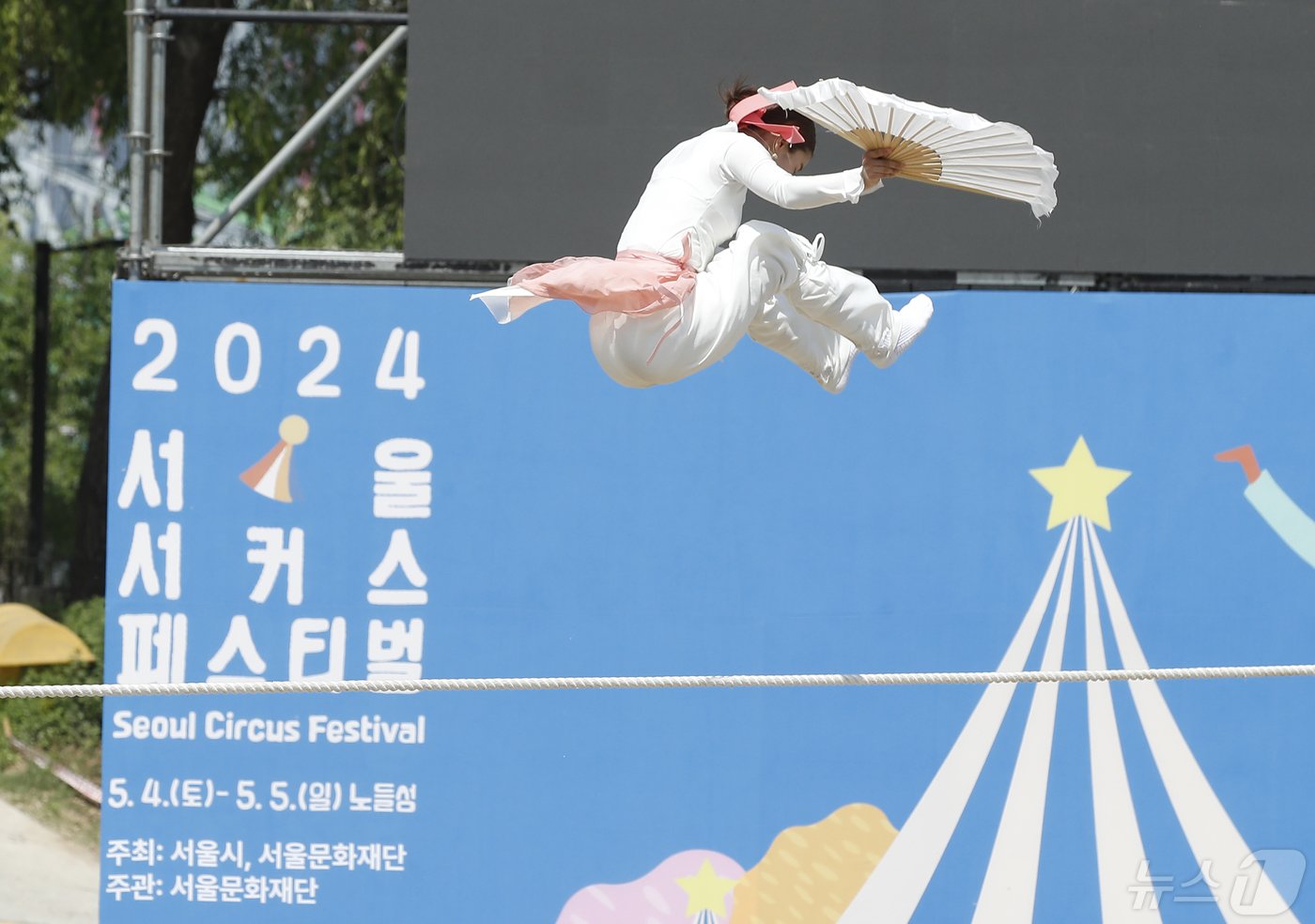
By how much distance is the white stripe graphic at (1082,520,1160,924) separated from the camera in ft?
16.9

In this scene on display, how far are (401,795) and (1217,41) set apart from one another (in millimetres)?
3314

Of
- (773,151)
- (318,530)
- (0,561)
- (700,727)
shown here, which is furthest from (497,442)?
(0,561)

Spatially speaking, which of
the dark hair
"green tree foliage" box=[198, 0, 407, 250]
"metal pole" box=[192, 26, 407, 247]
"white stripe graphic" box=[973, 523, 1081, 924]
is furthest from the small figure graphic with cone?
"green tree foliage" box=[198, 0, 407, 250]

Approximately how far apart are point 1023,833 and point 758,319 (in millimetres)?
2289

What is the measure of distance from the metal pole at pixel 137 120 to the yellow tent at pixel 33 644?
8.45 feet

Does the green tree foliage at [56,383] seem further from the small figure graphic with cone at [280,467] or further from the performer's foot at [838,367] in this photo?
the performer's foot at [838,367]

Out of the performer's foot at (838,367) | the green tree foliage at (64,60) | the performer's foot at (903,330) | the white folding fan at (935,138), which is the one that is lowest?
the performer's foot at (838,367)

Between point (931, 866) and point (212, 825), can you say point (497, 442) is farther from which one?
point (931, 866)

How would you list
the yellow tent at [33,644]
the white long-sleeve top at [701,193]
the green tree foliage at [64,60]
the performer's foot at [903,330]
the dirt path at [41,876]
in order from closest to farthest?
1. the white long-sleeve top at [701,193]
2. the performer's foot at [903,330]
3. the dirt path at [41,876]
4. the yellow tent at [33,644]
5. the green tree foliage at [64,60]

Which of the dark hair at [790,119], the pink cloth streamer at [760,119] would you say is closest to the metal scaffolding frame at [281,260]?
the dark hair at [790,119]

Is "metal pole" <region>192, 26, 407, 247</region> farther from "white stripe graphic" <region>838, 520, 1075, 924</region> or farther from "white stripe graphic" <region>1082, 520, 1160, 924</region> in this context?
"white stripe graphic" <region>1082, 520, 1160, 924</region>

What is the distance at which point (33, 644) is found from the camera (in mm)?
6977

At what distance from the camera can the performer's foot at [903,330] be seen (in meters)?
3.76

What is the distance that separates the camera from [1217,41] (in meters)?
4.98
